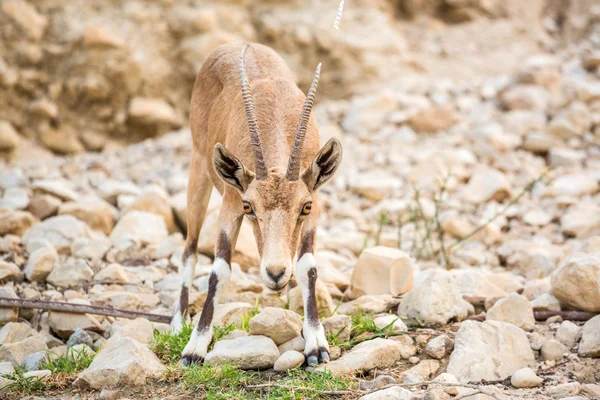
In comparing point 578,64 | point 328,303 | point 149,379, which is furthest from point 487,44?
point 149,379

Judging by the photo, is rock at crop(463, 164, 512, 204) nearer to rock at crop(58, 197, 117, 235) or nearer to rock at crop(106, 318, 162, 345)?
rock at crop(58, 197, 117, 235)

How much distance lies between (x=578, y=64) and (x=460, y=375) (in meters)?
11.3

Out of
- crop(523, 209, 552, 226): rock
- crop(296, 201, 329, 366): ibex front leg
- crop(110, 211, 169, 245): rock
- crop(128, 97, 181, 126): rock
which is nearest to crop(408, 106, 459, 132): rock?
crop(523, 209, 552, 226): rock

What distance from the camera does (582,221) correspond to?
30.3 ft

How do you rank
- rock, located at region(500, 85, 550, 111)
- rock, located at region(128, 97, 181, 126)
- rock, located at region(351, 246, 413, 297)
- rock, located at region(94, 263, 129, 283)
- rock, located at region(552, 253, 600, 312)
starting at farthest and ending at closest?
rock, located at region(128, 97, 181, 126) < rock, located at region(500, 85, 550, 111) < rock, located at region(94, 263, 129, 283) < rock, located at region(351, 246, 413, 297) < rock, located at region(552, 253, 600, 312)

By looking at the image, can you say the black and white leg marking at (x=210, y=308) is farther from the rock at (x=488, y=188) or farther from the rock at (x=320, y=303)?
the rock at (x=488, y=188)

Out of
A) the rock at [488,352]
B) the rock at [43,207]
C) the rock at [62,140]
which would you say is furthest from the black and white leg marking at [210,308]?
the rock at [62,140]

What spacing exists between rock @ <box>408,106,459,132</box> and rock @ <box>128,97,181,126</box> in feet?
14.8

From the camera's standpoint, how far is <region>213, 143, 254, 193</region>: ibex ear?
511cm

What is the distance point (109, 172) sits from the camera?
11336 millimetres

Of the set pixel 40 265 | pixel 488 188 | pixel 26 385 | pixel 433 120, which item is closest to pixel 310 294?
pixel 26 385

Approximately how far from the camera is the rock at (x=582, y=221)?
29.6 feet

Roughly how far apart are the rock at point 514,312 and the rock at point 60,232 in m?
4.71

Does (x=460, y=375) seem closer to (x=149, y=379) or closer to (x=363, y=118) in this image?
(x=149, y=379)
